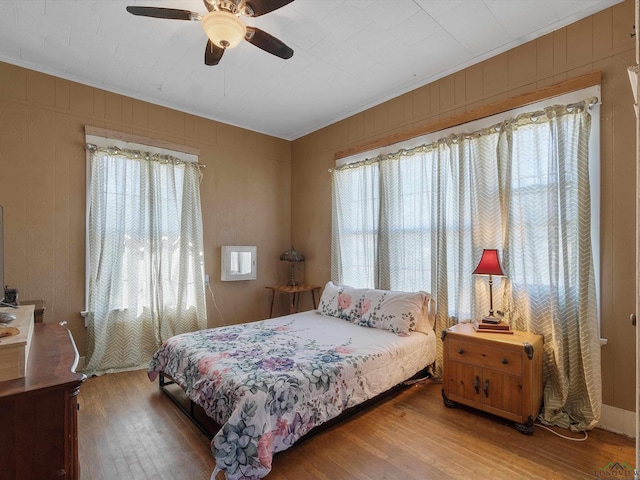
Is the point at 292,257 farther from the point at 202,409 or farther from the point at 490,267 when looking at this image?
the point at 490,267

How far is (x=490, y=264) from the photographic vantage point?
261 cm

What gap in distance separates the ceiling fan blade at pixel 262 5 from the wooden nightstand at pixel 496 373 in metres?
2.60

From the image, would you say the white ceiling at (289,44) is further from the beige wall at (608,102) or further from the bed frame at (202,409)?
the bed frame at (202,409)

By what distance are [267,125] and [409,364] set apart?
3562 mm

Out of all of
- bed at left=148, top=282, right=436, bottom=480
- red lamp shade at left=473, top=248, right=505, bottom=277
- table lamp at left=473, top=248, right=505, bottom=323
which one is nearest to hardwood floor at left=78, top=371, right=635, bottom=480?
bed at left=148, top=282, right=436, bottom=480

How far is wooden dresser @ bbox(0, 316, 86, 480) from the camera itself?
128cm

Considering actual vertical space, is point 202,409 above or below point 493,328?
below

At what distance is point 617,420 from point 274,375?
2.39m

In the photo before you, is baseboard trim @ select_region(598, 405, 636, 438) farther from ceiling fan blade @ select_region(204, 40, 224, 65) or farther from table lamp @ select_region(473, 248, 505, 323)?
ceiling fan blade @ select_region(204, 40, 224, 65)

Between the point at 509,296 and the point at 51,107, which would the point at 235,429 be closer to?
the point at 509,296

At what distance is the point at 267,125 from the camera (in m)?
4.57

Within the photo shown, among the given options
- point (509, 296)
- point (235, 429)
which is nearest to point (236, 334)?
point (235, 429)

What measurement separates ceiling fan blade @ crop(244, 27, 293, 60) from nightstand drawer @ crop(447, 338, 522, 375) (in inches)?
99.9

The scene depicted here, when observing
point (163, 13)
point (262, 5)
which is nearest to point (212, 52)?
point (163, 13)
